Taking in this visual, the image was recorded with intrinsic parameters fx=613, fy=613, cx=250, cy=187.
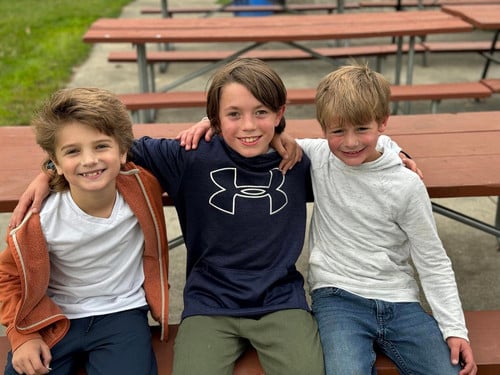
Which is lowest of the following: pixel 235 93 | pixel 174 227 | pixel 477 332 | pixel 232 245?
pixel 174 227

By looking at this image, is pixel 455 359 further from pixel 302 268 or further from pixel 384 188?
pixel 302 268

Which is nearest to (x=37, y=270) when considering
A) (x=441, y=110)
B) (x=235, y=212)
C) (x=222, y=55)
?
(x=235, y=212)

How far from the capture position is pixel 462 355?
1.92 m

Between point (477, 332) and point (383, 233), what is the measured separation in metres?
0.46

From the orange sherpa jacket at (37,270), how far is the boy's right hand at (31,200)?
1.6 inches

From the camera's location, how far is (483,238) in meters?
3.54

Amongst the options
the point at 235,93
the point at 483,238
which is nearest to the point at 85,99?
the point at 235,93

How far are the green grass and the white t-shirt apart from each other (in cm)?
293

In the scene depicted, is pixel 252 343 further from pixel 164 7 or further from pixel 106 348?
pixel 164 7

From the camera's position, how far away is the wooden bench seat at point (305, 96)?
4609 millimetres

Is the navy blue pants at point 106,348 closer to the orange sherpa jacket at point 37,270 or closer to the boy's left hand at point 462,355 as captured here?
the orange sherpa jacket at point 37,270

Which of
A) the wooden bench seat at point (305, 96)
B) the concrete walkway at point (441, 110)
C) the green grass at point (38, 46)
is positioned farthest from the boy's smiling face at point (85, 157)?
the green grass at point (38, 46)

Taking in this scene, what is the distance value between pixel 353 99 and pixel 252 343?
853 millimetres

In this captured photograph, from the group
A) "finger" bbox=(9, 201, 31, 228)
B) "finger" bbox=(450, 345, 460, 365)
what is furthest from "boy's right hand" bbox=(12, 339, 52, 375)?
"finger" bbox=(450, 345, 460, 365)
